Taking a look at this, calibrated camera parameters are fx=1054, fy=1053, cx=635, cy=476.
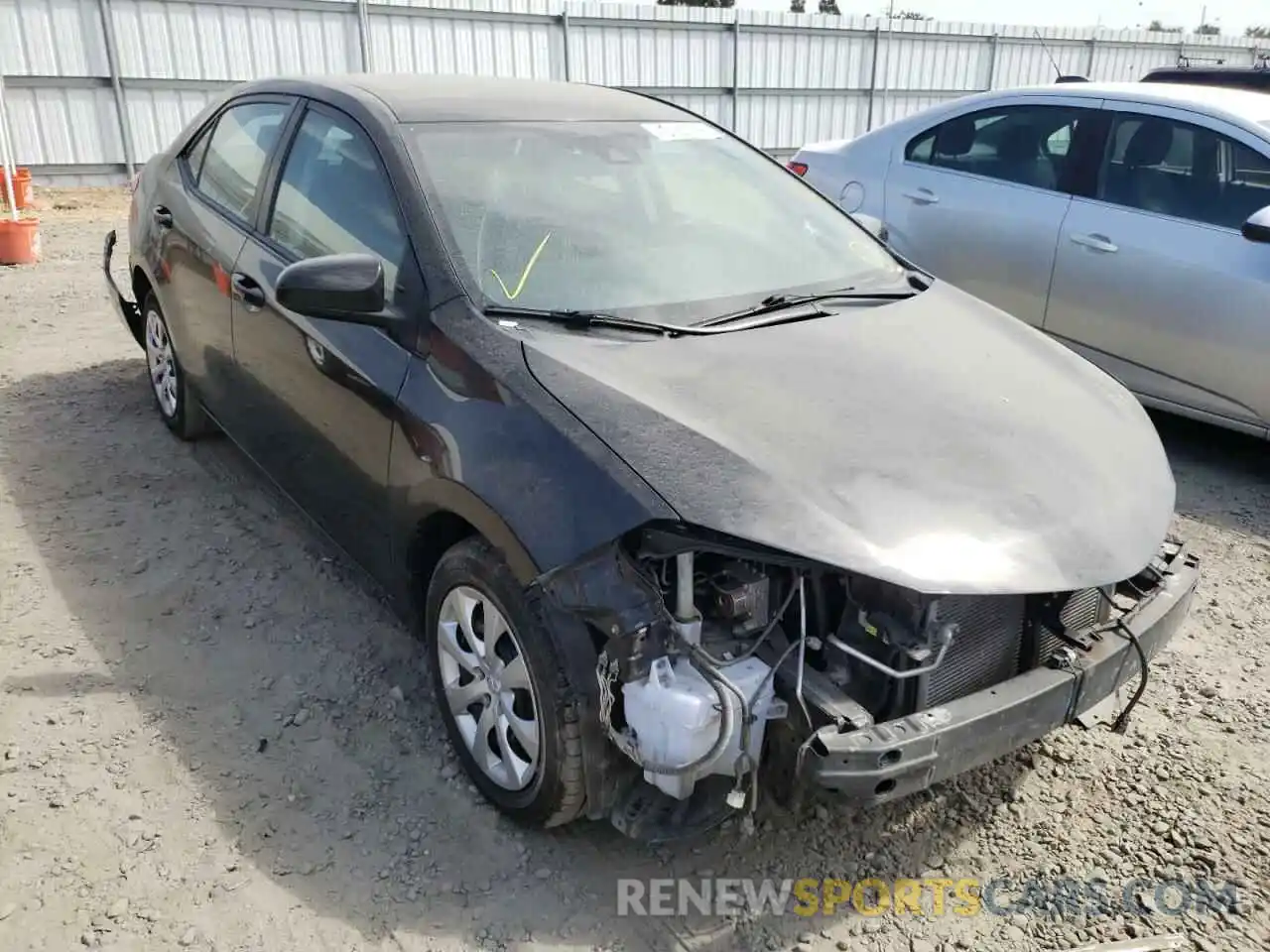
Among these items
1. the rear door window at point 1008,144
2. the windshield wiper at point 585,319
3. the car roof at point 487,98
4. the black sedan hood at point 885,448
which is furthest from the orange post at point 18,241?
the black sedan hood at point 885,448

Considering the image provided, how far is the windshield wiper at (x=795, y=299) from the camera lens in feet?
9.60

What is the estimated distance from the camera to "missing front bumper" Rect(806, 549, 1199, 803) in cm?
212

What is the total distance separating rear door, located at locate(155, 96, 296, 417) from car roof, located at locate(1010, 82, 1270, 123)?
12.8 feet

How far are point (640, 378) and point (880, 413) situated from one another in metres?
0.59

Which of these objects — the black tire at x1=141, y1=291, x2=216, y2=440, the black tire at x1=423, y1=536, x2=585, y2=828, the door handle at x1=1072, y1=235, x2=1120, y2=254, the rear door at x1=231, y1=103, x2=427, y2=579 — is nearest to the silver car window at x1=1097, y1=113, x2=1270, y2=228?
the door handle at x1=1072, y1=235, x2=1120, y2=254

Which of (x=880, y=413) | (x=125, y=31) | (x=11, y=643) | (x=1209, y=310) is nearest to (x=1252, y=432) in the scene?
(x=1209, y=310)

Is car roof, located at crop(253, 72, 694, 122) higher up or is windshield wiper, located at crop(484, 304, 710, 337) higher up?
car roof, located at crop(253, 72, 694, 122)

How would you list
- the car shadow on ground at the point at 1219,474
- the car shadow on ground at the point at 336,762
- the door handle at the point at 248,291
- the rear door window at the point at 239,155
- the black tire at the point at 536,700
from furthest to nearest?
1. the car shadow on ground at the point at 1219,474
2. the rear door window at the point at 239,155
3. the door handle at the point at 248,291
4. the car shadow on ground at the point at 336,762
5. the black tire at the point at 536,700

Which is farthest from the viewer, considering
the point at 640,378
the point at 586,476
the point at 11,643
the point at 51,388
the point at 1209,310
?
the point at 51,388

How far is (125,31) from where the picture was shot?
12891 millimetres

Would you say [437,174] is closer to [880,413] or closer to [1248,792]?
[880,413]

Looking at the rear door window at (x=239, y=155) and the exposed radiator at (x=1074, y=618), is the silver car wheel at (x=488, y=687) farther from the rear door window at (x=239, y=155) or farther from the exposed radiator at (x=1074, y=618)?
the rear door window at (x=239, y=155)

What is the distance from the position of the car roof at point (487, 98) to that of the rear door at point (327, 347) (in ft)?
0.49

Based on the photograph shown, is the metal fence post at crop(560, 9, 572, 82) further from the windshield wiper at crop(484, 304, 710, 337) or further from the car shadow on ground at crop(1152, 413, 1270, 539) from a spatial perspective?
the windshield wiper at crop(484, 304, 710, 337)
